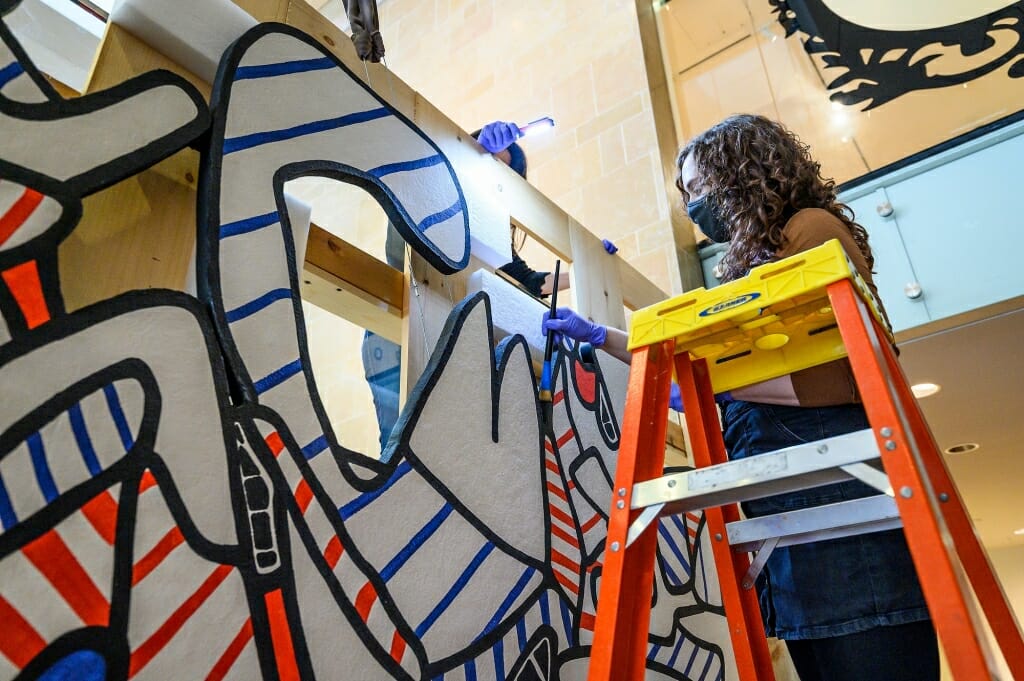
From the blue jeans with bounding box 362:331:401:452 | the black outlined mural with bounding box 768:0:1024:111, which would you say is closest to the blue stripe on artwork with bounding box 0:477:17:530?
the blue jeans with bounding box 362:331:401:452

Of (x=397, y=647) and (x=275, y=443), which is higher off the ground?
Answer: (x=275, y=443)

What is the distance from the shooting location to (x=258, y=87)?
1052 mm

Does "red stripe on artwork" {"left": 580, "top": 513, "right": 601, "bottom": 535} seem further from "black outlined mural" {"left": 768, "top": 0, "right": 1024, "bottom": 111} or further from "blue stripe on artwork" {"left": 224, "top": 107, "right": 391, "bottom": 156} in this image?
"black outlined mural" {"left": 768, "top": 0, "right": 1024, "bottom": 111}

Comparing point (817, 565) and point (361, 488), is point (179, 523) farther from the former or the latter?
point (817, 565)

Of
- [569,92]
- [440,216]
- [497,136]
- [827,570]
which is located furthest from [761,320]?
[569,92]

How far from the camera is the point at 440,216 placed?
4.43 ft

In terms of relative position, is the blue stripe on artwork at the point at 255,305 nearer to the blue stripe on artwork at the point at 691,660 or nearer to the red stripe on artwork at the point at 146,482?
the red stripe on artwork at the point at 146,482

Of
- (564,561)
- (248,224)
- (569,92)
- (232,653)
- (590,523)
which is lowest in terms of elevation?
(232,653)

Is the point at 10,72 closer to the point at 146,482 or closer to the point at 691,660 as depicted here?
the point at 146,482

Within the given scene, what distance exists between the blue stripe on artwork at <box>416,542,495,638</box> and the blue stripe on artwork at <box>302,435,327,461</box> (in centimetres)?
32

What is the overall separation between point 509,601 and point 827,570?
557mm

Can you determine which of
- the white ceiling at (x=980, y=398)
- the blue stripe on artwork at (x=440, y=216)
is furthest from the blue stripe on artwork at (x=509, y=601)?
the white ceiling at (x=980, y=398)

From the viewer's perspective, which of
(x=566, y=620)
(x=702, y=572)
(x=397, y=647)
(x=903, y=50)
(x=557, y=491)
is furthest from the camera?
(x=903, y=50)

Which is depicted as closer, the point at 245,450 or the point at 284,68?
the point at 245,450
